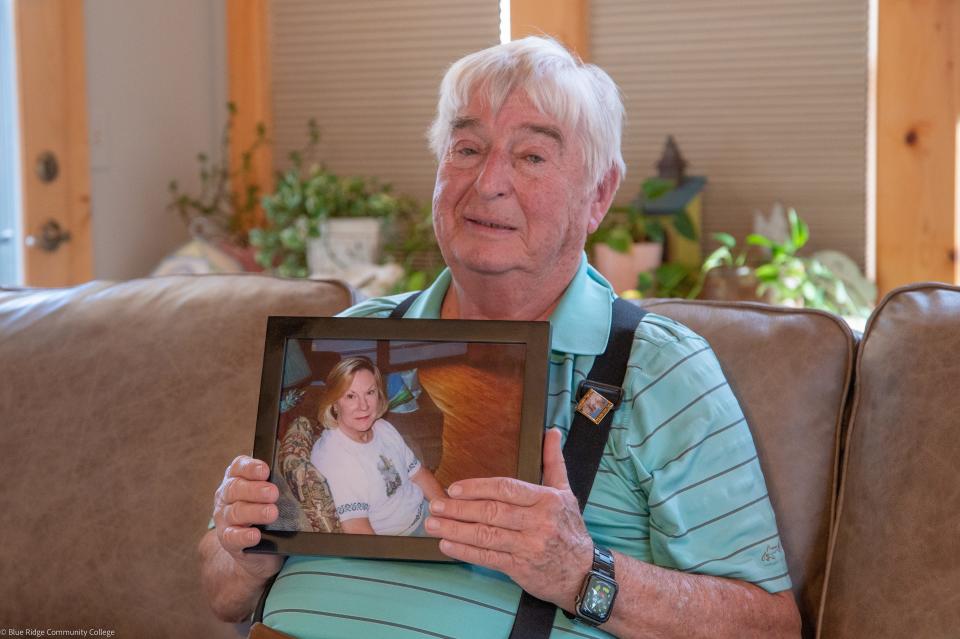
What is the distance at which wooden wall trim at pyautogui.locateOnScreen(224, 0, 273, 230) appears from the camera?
3.41 m

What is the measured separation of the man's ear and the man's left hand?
1.47 feet

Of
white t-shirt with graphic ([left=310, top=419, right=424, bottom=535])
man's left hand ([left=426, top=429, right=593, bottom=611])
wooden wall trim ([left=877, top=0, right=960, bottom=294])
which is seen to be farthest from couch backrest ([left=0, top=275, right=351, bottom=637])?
wooden wall trim ([left=877, top=0, right=960, bottom=294])

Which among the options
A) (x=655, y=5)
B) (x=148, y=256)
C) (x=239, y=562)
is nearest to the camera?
(x=239, y=562)

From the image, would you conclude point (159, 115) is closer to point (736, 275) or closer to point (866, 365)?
point (736, 275)

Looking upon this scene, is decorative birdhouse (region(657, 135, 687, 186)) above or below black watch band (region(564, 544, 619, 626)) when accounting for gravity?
above

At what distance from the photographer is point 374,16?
3311 mm

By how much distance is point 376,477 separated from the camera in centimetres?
110

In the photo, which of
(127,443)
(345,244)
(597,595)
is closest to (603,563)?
→ (597,595)

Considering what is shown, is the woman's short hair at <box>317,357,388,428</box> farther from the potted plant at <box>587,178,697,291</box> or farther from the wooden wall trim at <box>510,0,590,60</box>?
the wooden wall trim at <box>510,0,590,60</box>

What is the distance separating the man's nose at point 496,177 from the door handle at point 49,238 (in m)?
1.94

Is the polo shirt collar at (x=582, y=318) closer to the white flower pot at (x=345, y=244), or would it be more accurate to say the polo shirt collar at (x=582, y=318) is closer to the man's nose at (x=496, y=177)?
the man's nose at (x=496, y=177)

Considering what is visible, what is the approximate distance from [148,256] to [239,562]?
2.22 meters

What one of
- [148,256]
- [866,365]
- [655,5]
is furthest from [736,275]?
[148,256]

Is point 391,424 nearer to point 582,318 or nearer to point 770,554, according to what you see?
point 582,318
